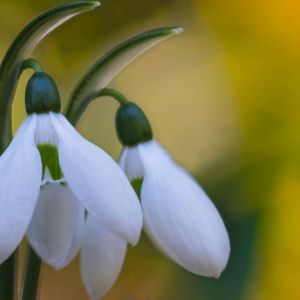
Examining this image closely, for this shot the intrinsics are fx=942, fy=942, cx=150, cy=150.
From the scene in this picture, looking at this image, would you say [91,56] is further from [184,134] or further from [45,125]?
[45,125]

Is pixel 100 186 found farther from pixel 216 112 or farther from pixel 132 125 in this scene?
pixel 216 112

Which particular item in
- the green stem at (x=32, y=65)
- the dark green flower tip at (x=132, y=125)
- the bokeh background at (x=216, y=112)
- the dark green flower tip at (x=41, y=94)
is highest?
the green stem at (x=32, y=65)

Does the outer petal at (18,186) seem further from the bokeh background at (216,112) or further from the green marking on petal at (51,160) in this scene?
the bokeh background at (216,112)

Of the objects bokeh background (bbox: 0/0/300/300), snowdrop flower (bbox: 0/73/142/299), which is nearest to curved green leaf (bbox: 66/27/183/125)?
snowdrop flower (bbox: 0/73/142/299)

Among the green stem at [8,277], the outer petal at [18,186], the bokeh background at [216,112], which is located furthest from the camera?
the bokeh background at [216,112]

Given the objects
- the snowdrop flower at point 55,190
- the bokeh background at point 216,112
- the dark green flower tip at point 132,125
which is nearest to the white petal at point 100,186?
the snowdrop flower at point 55,190

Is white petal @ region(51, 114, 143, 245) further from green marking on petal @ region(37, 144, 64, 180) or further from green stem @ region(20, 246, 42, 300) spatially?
green stem @ region(20, 246, 42, 300)

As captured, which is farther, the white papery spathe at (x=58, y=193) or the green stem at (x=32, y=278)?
the green stem at (x=32, y=278)
